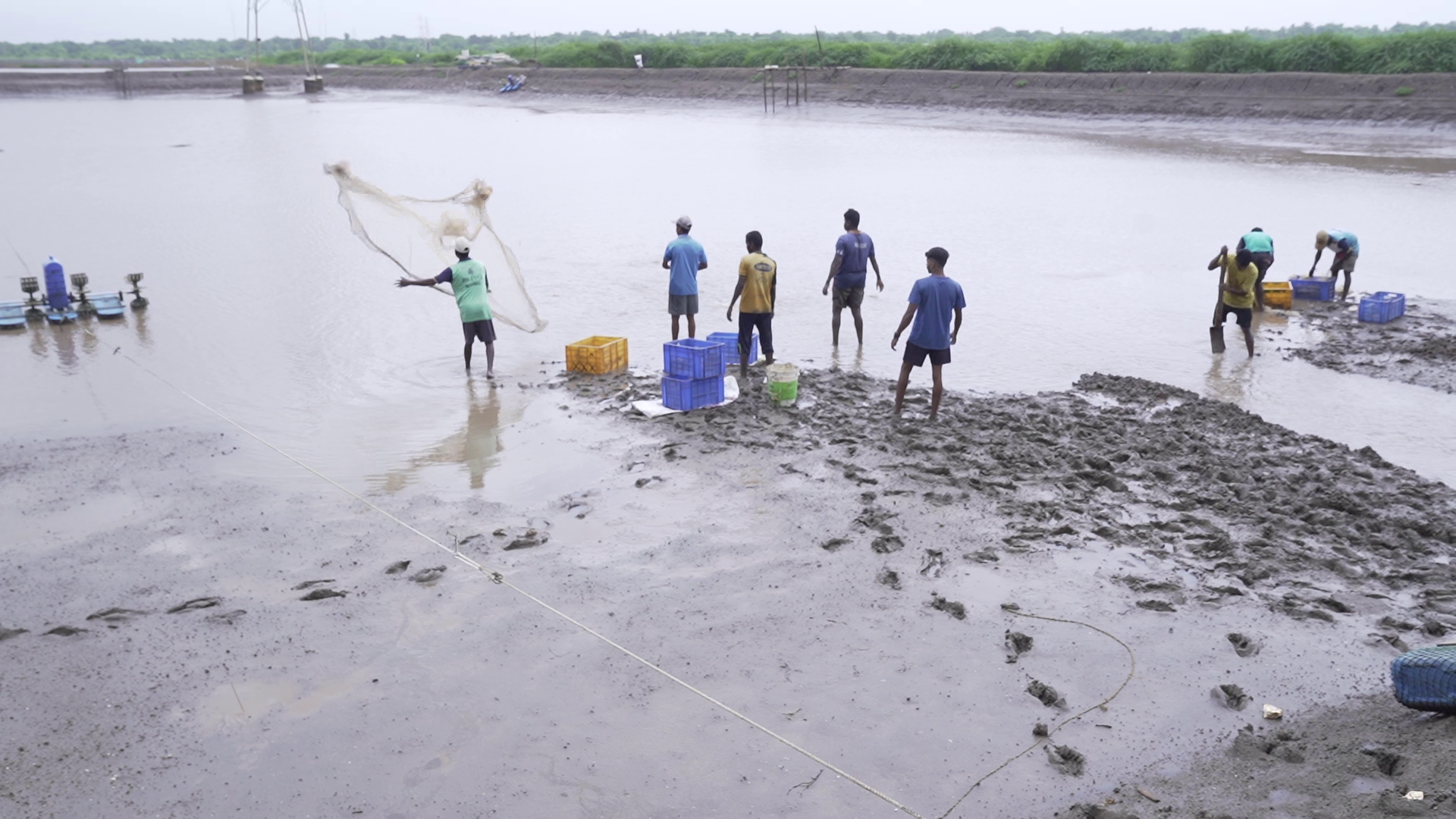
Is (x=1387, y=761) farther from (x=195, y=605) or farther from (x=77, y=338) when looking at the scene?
(x=77, y=338)

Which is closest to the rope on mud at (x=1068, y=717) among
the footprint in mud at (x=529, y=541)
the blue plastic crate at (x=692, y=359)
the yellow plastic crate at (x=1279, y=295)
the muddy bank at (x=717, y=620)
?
the muddy bank at (x=717, y=620)

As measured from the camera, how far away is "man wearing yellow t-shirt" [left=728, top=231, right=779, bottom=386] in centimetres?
1067

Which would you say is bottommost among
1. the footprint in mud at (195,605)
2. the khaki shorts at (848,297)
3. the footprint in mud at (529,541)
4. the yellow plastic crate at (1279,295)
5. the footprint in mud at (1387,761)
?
the footprint in mud at (195,605)

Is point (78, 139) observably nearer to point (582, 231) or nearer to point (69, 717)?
point (582, 231)

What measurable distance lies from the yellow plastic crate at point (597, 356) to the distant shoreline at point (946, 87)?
34107 millimetres

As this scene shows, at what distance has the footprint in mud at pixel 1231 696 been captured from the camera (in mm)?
5449

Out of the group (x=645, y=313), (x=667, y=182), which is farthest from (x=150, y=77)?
(x=645, y=313)

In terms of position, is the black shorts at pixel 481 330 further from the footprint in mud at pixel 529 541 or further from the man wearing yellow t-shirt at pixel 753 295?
the footprint in mud at pixel 529 541

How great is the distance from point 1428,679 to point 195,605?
6.47 meters

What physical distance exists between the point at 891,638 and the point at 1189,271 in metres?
12.4

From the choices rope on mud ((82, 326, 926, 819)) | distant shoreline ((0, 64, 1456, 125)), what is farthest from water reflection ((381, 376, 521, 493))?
distant shoreline ((0, 64, 1456, 125))

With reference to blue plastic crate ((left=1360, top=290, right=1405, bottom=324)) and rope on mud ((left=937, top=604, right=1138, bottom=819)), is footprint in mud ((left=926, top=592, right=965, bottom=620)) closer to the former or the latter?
rope on mud ((left=937, top=604, right=1138, bottom=819))

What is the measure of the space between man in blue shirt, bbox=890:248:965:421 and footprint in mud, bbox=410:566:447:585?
452 cm

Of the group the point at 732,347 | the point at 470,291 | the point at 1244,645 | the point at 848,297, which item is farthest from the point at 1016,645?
the point at 470,291
